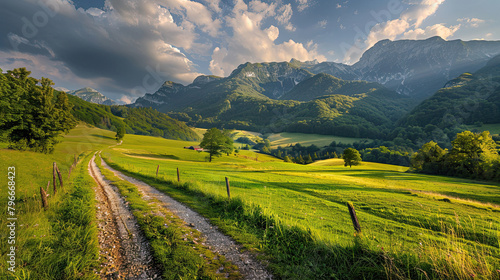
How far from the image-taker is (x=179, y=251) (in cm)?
617

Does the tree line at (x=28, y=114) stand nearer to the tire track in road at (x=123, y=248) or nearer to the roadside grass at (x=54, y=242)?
the roadside grass at (x=54, y=242)

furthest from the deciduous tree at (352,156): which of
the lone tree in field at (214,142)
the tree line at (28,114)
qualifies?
the tree line at (28,114)

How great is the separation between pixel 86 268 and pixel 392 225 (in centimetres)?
1504

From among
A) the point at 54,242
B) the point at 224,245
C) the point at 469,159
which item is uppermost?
the point at 54,242

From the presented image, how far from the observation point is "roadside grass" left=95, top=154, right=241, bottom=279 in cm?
518

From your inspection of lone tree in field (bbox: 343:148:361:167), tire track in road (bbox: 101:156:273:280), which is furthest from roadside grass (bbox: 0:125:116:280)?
lone tree in field (bbox: 343:148:361:167)

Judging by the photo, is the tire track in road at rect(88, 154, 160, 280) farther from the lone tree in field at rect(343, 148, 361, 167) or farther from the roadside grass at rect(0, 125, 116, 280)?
the lone tree in field at rect(343, 148, 361, 167)

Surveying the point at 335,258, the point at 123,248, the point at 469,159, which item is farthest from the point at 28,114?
the point at 469,159

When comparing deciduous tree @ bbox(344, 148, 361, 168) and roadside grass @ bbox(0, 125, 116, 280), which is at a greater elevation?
roadside grass @ bbox(0, 125, 116, 280)

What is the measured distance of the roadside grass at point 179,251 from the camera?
17.0 ft

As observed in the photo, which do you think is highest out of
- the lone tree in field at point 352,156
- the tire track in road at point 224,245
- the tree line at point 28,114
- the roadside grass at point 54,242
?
the tree line at point 28,114

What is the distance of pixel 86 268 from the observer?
5.30 metres

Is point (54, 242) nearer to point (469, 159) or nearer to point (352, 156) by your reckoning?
point (469, 159)

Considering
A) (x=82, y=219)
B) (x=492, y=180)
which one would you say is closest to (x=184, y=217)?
(x=82, y=219)
